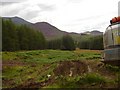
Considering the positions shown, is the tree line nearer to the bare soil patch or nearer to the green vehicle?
the bare soil patch

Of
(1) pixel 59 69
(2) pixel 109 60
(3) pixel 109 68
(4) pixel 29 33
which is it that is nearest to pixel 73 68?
(1) pixel 59 69

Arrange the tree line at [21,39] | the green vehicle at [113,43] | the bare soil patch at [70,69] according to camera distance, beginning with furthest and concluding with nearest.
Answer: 1. the tree line at [21,39]
2. the bare soil patch at [70,69]
3. the green vehicle at [113,43]

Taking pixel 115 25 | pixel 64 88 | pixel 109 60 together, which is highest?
pixel 115 25

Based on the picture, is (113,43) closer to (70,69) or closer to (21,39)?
(70,69)

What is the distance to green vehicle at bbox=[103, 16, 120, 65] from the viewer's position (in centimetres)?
823

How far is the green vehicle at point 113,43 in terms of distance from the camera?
823 cm

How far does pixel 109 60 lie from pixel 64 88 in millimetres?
1587

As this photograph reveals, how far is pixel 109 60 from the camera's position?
850cm

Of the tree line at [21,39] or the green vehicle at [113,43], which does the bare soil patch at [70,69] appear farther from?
the tree line at [21,39]

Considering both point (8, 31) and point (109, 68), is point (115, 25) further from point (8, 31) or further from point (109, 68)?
point (8, 31)

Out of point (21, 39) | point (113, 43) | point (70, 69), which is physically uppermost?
point (21, 39)

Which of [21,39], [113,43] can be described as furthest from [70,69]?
[21,39]

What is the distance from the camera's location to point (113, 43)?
8.44 metres

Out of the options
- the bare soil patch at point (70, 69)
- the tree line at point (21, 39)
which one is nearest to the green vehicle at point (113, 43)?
the bare soil patch at point (70, 69)
